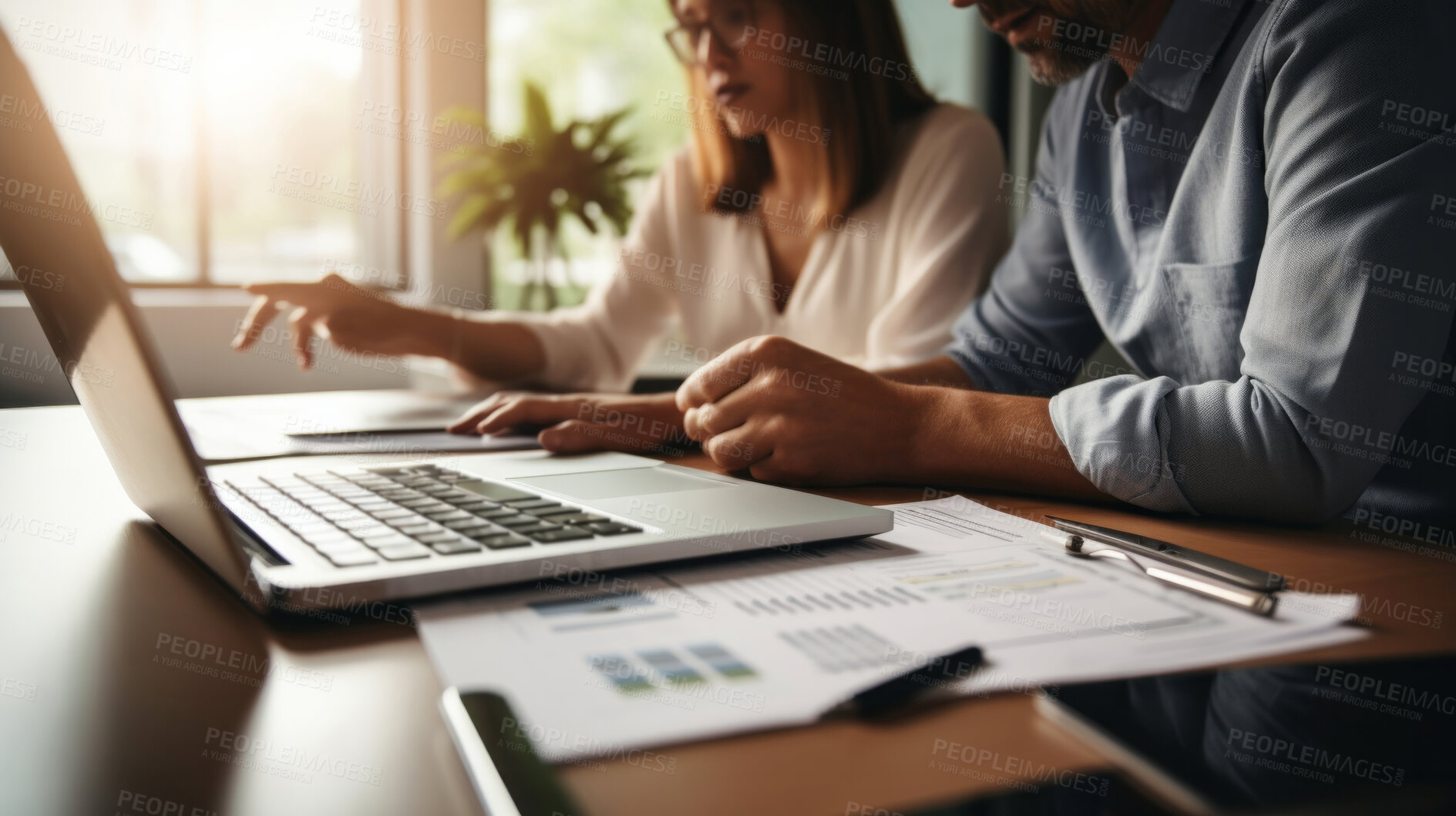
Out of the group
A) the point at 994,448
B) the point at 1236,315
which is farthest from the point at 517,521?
the point at 1236,315

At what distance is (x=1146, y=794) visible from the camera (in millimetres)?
232

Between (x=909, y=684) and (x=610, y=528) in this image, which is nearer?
Result: (x=909, y=684)

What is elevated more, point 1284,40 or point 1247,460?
point 1284,40

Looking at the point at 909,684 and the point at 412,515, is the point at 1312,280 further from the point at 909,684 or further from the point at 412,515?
the point at 412,515

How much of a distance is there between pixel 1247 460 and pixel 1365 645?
0.26 metres

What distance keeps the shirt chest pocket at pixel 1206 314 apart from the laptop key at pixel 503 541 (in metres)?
0.68

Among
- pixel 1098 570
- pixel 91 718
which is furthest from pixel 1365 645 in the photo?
pixel 91 718

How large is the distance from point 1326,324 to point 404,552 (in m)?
0.60

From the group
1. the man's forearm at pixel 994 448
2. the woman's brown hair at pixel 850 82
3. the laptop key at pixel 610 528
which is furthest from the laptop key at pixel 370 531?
the woman's brown hair at pixel 850 82

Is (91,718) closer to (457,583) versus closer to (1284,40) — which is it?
(457,583)

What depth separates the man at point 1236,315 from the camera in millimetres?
619

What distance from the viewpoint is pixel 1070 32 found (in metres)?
0.99

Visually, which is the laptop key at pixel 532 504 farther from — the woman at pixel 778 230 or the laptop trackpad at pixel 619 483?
the woman at pixel 778 230

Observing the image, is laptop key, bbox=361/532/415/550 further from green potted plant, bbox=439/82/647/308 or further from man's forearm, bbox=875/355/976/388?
green potted plant, bbox=439/82/647/308
